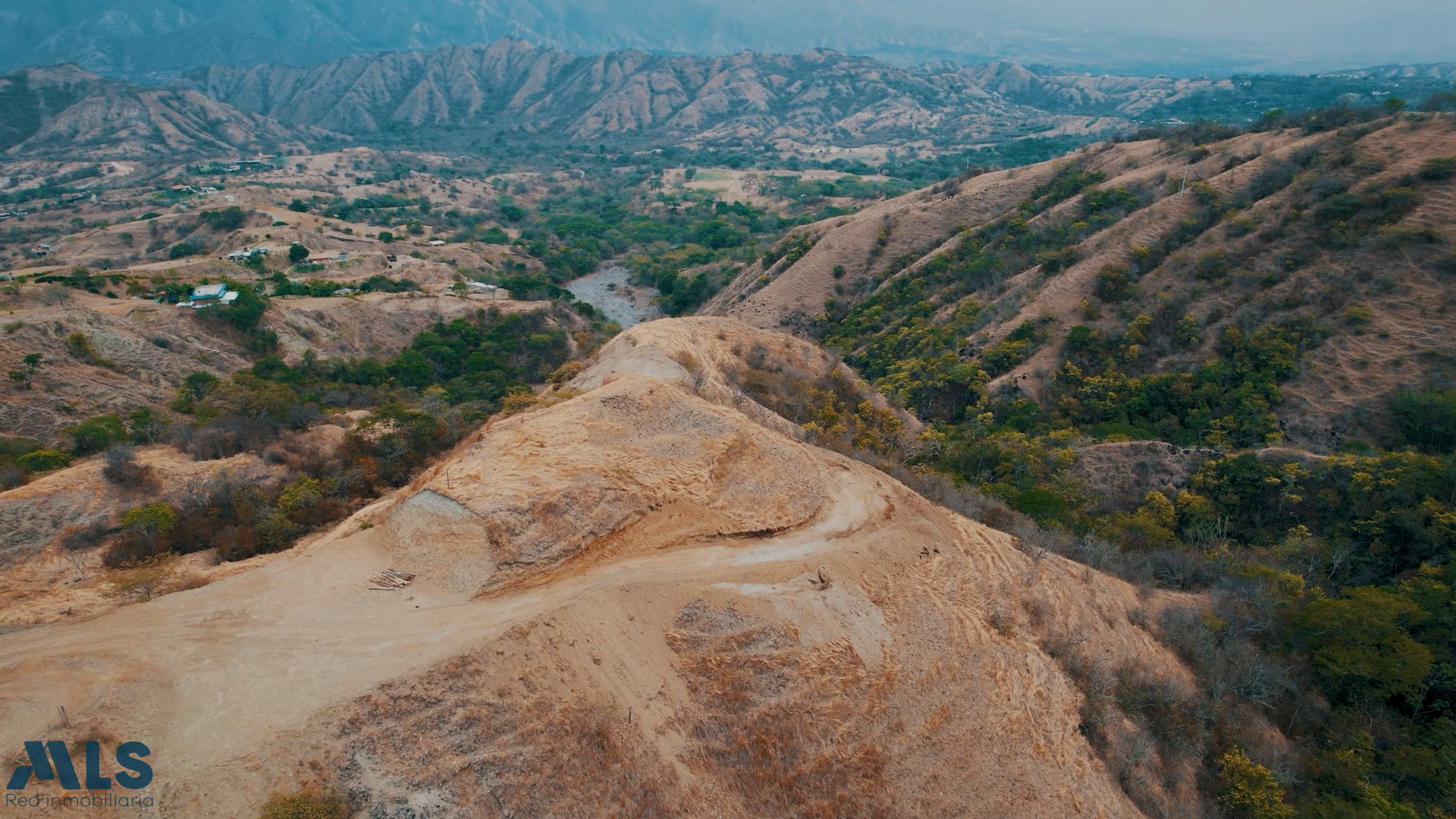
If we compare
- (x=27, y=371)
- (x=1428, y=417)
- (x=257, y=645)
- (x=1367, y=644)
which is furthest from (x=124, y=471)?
(x=1428, y=417)

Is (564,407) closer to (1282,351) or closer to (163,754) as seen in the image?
(163,754)

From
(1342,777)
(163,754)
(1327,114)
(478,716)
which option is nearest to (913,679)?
(478,716)

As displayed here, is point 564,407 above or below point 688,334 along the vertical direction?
above

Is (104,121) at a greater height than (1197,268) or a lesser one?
greater

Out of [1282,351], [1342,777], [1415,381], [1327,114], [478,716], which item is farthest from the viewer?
[1327,114]

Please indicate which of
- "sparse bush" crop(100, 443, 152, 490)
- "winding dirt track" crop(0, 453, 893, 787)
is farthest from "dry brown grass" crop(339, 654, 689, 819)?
"sparse bush" crop(100, 443, 152, 490)

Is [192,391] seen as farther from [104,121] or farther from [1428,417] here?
[104,121]
